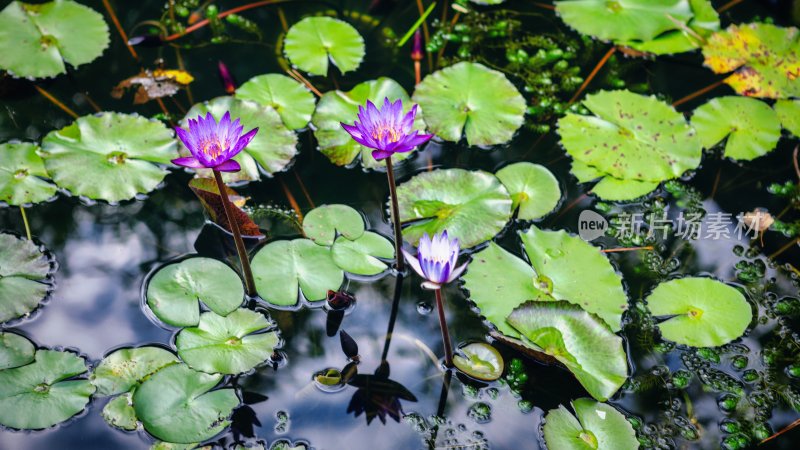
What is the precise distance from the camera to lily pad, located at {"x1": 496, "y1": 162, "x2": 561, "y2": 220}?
2992 millimetres

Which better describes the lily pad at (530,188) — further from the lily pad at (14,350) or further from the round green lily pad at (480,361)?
the lily pad at (14,350)

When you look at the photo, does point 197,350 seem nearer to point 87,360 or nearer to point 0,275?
point 87,360

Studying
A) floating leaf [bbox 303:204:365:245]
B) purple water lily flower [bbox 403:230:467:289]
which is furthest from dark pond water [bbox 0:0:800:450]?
purple water lily flower [bbox 403:230:467:289]

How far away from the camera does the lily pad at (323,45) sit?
3.55m

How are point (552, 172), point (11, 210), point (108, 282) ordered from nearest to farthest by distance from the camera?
point (108, 282) → point (11, 210) → point (552, 172)

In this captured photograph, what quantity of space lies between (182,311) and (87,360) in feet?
1.28

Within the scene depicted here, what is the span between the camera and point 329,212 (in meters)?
2.87

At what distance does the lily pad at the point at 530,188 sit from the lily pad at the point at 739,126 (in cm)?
92

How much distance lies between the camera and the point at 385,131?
2367 mm

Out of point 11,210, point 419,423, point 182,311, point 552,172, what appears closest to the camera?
point 419,423

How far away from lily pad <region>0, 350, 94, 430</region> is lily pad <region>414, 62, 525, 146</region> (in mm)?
1928

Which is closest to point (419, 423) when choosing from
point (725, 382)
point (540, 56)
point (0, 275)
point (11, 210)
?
point (725, 382)

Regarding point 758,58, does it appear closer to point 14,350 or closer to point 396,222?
point 396,222

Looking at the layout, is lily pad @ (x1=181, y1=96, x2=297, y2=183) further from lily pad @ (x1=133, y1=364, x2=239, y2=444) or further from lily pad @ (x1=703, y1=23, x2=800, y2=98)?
lily pad @ (x1=703, y1=23, x2=800, y2=98)
